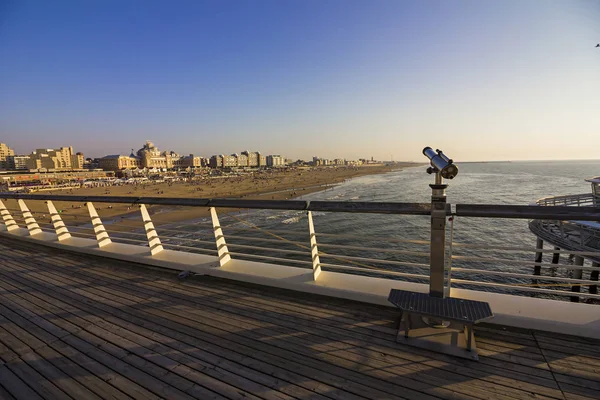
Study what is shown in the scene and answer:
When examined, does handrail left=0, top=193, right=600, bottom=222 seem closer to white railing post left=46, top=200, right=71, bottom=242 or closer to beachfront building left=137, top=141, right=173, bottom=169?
white railing post left=46, top=200, right=71, bottom=242

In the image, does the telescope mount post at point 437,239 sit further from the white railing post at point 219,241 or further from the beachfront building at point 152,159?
the beachfront building at point 152,159

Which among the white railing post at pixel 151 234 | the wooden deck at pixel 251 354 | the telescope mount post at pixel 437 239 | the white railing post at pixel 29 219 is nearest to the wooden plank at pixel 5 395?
the wooden deck at pixel 251 354

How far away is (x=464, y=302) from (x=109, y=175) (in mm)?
139419

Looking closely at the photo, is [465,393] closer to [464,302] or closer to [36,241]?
[464,302]

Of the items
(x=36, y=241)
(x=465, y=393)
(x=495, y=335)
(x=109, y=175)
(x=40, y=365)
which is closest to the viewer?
(x=465, y=393)

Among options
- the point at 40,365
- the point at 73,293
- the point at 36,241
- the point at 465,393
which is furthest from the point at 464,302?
the point at 36,241

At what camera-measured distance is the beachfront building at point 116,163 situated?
5290 inches

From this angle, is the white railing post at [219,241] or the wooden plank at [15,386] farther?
the white railing post at [219,241]

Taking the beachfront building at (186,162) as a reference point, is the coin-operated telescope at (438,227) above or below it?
below

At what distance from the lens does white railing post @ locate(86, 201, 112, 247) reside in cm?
543

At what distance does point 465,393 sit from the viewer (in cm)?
195

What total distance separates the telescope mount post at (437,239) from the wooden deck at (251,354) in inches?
22.7

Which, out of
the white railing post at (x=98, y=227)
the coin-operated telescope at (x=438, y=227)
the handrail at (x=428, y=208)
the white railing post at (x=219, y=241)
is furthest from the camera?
the white railing post at (x=98, y=227)

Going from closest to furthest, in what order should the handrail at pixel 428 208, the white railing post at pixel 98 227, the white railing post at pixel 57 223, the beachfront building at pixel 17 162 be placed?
the handrail at pixel 428 208
the white railing post at pixel 98 227
the white railing post at pixel 57 223
the beachfront building at pixel 17 162
